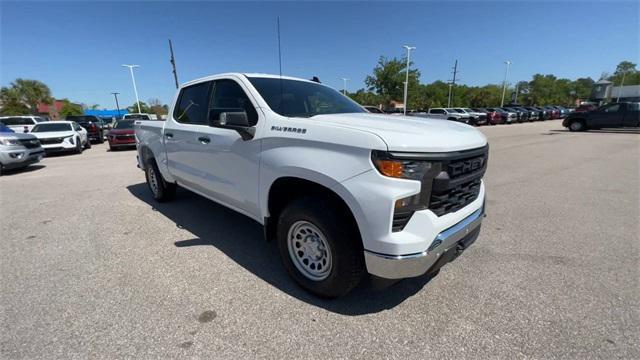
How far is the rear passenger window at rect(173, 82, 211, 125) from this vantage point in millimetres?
3646

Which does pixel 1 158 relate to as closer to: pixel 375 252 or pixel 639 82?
pixel 375 252

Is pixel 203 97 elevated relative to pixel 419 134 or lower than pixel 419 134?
elevated

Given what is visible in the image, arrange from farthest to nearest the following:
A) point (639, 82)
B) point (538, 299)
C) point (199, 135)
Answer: point (639, 82), point (199, 135), point (538, 299)

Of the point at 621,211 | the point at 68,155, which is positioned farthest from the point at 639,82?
the point at 68,155

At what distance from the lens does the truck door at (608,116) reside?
1753 cm

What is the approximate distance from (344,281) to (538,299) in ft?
5.48

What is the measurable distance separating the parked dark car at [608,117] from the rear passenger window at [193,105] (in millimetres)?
23284

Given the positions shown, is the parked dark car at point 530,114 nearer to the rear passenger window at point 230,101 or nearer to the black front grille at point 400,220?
the rear passenger window at point 230,101

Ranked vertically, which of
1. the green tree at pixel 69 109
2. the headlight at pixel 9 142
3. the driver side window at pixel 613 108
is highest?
the green tree at pixel 69 109

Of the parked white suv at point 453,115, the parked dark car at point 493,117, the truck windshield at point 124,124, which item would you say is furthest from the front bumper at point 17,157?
the parked dark car at point 493,117

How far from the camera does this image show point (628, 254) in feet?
10.5

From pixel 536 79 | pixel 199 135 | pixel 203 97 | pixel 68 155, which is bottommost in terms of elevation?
pixel 68 155

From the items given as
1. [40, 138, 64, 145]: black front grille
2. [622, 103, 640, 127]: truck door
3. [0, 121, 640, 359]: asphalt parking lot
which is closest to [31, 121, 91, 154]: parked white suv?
[40, 138, 64, 145]: black front grille

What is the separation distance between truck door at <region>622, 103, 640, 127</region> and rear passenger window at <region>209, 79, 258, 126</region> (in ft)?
77.0
